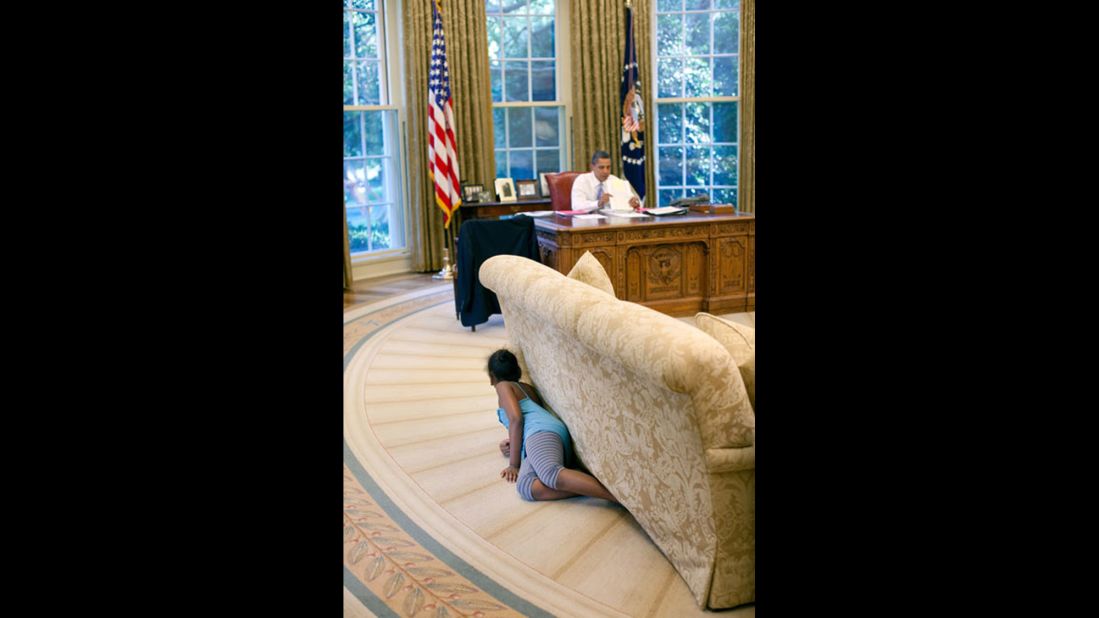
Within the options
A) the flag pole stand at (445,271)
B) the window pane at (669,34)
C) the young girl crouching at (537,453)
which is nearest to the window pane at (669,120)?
the window pane at (669,34)

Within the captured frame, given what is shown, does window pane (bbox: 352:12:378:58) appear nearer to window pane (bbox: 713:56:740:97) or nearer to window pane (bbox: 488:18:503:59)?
window pane (bbox: 488:18:503:59)

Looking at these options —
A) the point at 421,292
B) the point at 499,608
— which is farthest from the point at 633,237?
the point at 499,608

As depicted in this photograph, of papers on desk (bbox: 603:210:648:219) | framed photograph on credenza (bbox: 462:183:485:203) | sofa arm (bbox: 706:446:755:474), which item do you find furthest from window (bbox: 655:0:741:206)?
sofa arm (bbox: 706:446:755:474)

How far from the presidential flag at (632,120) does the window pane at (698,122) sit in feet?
2.34

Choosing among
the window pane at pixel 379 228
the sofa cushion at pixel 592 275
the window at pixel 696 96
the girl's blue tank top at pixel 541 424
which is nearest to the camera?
the girl's blue tank top at pixel 541 424

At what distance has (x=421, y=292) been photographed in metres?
7.81

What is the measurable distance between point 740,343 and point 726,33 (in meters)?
7.50

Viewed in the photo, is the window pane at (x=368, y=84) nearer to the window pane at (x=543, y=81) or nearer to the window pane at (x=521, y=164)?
the window pane at (x=521, y=164)

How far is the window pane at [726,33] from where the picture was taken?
930 centimetres
